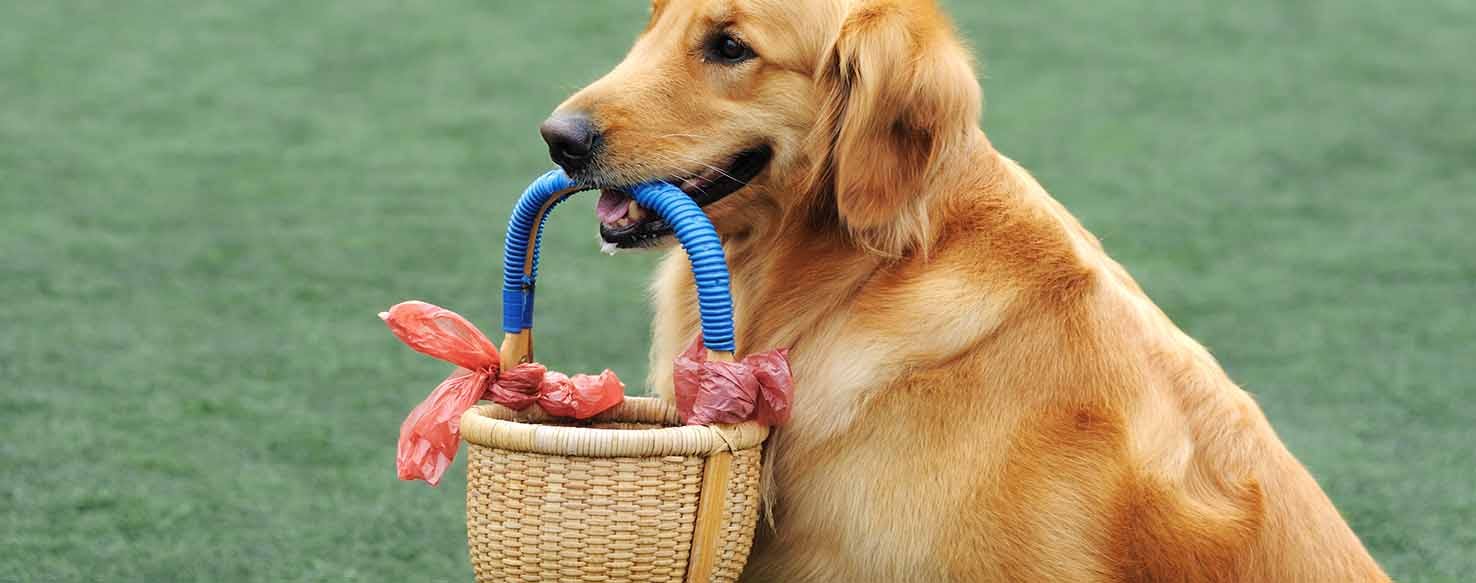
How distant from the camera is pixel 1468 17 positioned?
11008 mm

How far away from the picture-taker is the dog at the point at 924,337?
2.65m

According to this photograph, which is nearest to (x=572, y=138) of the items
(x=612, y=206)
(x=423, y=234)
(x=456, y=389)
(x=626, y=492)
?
(x=612, y=206)

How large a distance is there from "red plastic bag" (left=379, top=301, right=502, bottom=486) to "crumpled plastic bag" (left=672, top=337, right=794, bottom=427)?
1.14 feet

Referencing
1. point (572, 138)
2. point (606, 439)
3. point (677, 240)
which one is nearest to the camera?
point (606, 439)

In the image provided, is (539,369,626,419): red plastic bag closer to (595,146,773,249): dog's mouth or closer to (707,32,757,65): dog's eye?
(595,146,773,249): dog's mouth

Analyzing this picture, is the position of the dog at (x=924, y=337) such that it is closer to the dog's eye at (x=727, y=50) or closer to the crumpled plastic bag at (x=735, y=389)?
the dog's eye at (x=727, y=50)

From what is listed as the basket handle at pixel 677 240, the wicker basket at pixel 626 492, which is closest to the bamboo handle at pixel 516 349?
the basket handle at pixel 677 240

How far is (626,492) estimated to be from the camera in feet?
8.05

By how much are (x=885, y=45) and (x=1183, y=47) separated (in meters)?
8.02

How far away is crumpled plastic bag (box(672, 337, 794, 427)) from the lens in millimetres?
2516

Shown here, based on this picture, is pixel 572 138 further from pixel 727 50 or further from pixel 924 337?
pixel 924 337

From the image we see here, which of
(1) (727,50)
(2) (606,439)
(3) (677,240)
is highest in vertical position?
(1) (727,50)

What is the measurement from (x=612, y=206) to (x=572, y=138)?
0.18 meters

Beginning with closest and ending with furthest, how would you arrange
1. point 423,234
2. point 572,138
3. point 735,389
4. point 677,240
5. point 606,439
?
point 606,439 < point 735,389 < point 572,138 < point 677,240 < point 423,234
